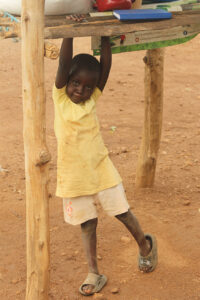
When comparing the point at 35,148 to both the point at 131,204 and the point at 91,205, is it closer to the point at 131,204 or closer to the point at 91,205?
the point at 91,205

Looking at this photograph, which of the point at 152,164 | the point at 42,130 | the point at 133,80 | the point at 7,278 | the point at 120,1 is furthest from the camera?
the point at 133,80

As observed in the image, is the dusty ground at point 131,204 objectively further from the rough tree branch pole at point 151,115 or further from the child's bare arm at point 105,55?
the child's bare arm at point 105,55

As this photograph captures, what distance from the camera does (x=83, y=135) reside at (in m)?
3.23

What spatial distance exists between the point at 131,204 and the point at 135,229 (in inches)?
54.3

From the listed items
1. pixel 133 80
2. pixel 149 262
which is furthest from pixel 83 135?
pixel 133 80

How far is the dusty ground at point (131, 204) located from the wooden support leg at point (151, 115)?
192 mm

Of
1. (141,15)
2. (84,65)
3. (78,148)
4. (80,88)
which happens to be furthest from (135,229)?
(141,15)

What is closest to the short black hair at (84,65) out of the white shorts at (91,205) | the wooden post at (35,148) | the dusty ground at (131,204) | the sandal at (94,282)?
the wooden post at (35,148)

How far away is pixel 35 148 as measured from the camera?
9.18 feet

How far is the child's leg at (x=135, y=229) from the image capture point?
11.3 feet

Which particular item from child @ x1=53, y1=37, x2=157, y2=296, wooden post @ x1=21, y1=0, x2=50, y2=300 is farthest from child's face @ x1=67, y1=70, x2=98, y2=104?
wooden post @ x1=21, y1=0, x2=50, y2=300

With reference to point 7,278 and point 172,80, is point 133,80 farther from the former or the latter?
point 7,278

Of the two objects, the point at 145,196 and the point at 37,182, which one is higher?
the point at 37,182

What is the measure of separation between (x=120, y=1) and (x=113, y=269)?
1.84 meters
